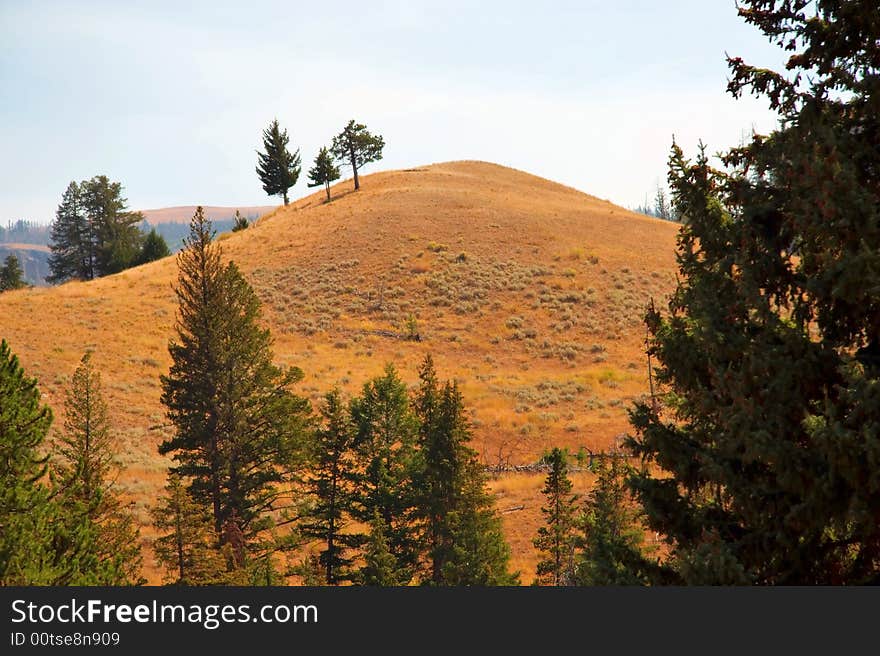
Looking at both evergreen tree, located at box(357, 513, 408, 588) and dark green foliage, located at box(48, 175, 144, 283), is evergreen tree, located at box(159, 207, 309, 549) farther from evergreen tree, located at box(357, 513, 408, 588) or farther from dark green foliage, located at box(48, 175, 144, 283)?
dark green foliage, located at box(48, 175, 144, 283)

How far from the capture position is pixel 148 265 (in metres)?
83.9

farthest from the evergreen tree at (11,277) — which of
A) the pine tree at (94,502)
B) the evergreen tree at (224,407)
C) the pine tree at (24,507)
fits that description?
the pine tree at (24,507)

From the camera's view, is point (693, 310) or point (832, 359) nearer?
point (832, 359)

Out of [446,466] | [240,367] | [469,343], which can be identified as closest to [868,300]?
[446,466]

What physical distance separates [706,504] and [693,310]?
2.92m

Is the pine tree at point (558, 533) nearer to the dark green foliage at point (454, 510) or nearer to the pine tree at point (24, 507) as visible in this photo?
the dark green foliage at point (454, 510)

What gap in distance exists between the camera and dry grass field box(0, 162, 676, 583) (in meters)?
47.3

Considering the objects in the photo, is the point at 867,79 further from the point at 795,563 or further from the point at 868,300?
the point at 795,563

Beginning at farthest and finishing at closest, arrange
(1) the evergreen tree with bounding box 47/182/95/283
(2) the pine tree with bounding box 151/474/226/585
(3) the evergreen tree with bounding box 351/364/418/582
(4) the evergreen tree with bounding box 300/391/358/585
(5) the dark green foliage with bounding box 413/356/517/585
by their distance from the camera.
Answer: (1) the evergreen tree with bounding box 47/182/95/283
(3) the evergreen tree with bounding box 351/364/418/582
(4) the evergreen tree with bounding box 300/391/358/585
(5) the dark green foliage with bounding box 413/356/517/585
(2) the pine tree with bounding box 151/474/226/585

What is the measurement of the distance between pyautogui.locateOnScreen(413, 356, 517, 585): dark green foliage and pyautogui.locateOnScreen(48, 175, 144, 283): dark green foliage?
242ft

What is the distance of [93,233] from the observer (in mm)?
89812

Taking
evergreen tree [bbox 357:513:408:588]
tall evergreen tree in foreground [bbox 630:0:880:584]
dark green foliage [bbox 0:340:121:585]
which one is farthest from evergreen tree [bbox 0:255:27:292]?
tall evergreen tree in foreground [bbox 630:0:880:584]

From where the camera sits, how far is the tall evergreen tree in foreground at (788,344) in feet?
24.4

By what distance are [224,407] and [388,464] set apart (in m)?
6.22
